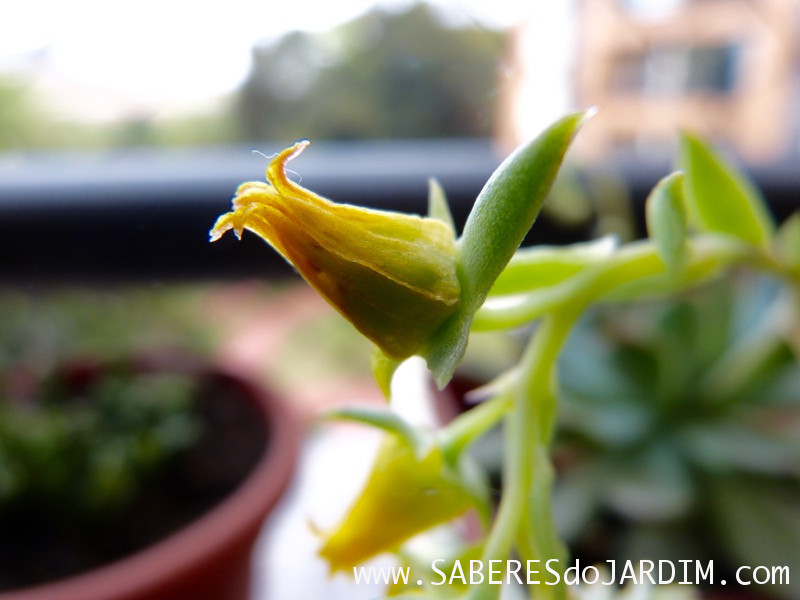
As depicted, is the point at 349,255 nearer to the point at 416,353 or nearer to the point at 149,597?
the point at 416,353

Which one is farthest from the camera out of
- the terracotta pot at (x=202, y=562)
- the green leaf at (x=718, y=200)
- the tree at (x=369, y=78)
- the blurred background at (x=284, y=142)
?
the tree at (x=369, y=78)

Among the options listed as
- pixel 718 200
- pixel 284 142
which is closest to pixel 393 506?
pixel 718 200

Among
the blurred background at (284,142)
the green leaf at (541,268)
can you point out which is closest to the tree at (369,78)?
the blurred background at (284,142)

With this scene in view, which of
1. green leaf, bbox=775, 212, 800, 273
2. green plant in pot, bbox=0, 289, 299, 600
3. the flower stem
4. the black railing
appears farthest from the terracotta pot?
green leaf, bbox=775, 212, 800, 273

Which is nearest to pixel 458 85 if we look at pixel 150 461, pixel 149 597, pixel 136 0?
pixel 136 0

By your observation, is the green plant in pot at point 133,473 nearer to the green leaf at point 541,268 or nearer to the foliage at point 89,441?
the foliage at point 89,441

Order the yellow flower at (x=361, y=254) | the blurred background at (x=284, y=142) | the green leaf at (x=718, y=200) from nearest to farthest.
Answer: the yellow flower at (x=361, y=254) → the green leaf at (x=718, y=200) → the blurred background at (x=284, y=142)

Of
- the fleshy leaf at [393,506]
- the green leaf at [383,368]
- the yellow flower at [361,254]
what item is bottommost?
the fleshy leaf at [393,506]

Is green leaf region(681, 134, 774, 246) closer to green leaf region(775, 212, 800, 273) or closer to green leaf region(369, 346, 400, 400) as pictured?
green leaf region(775, 212, 800, 273)
